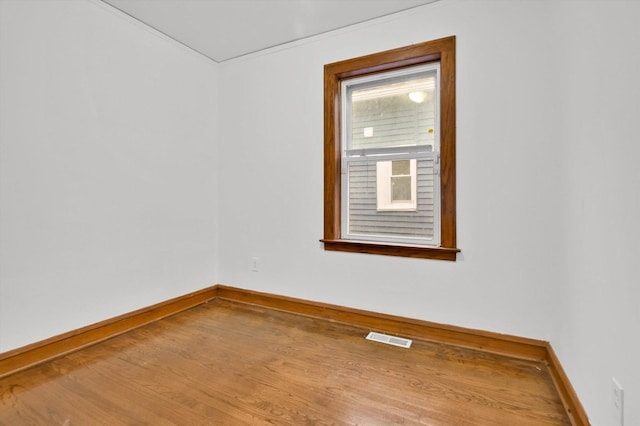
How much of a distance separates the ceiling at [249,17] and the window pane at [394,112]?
55cm

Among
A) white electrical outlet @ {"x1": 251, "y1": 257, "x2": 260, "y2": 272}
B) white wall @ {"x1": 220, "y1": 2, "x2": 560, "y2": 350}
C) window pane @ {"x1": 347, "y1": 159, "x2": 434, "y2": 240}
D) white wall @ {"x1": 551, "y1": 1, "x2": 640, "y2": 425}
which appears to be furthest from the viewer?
white electrical outlet @ {"x1": 251, "y1": 257, "x2": 260, "y2": 272}

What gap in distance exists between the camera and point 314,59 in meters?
2.88

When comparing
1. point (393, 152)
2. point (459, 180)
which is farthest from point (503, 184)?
point (393, 152)

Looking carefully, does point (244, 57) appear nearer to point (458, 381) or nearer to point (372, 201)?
point (372, 201)

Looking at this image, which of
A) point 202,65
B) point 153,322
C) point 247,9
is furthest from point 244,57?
point 153,322

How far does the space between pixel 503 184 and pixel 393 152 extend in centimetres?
88

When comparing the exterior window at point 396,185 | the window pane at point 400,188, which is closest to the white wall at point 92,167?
the exterior window at point 396,185

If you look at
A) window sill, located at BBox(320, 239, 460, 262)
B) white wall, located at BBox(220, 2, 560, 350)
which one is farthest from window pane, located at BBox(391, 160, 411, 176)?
window sill, located at BBox(320, 239, 460, 262)

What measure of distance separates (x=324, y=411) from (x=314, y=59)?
2743 mm

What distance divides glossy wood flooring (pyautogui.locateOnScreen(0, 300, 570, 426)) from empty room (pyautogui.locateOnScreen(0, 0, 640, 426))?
0.05 ft

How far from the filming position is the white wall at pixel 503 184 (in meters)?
1.17

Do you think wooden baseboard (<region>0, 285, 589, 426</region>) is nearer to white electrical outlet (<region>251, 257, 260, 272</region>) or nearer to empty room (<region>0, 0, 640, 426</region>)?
empty room (<region>0, 0, 640, 426</region>)

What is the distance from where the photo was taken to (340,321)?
2748 millimetres

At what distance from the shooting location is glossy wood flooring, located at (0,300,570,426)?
1536 mm
